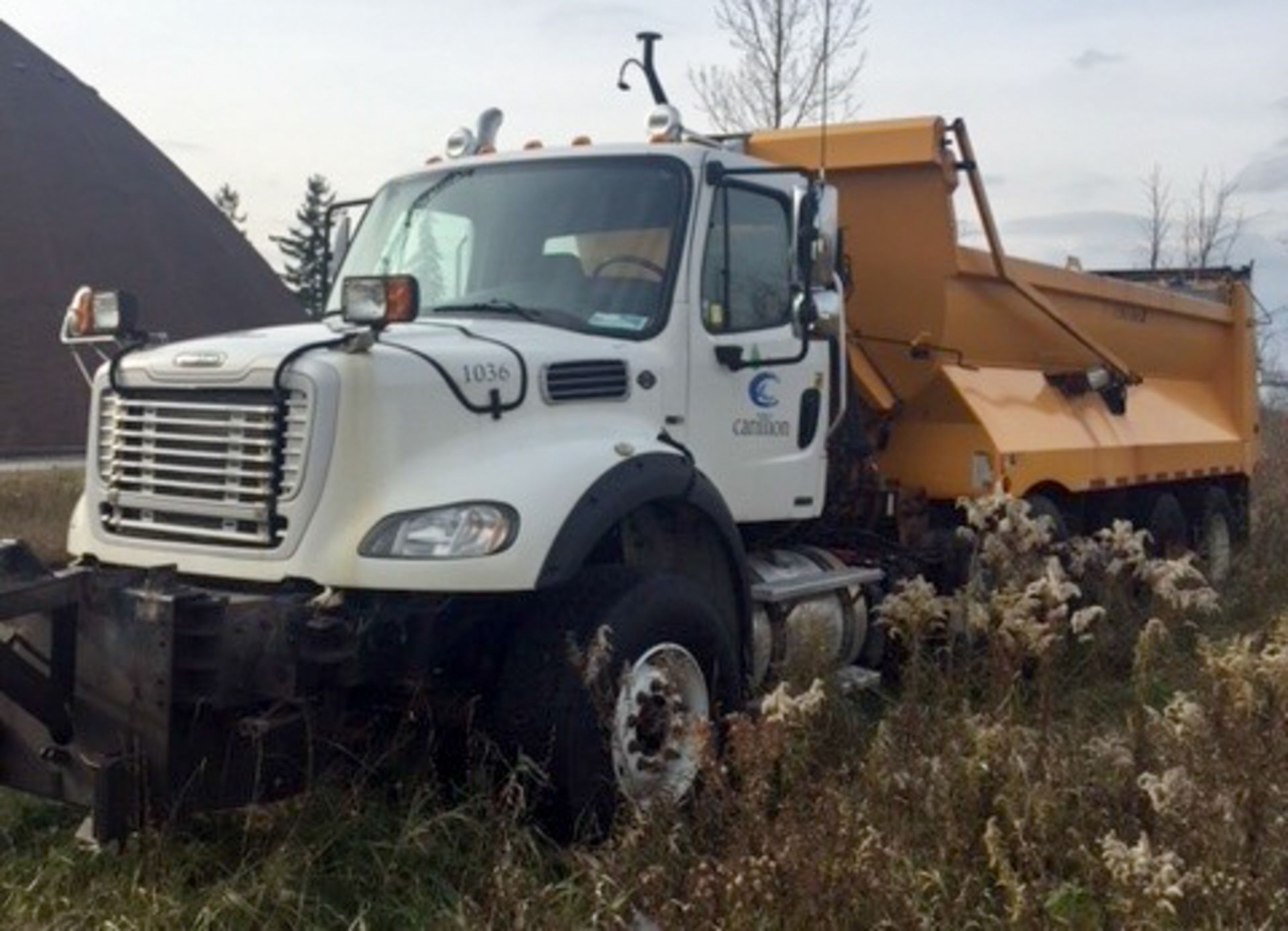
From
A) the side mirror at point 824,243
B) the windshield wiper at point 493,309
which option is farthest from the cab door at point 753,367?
the windshield wiper at point 493,309

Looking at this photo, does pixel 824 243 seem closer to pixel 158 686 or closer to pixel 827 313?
pixel 827 313

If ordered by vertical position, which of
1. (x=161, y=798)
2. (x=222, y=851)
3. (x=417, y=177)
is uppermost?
(x=417, y=177)

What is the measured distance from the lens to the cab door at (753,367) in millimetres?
6262

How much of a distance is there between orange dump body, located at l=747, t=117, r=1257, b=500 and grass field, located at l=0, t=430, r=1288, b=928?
8.29 feet

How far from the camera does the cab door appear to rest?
626cm

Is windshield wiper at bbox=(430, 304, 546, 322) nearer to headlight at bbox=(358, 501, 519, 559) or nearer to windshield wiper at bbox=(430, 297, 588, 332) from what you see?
windshield wiper at bbox=(430, 297, 588, 332)

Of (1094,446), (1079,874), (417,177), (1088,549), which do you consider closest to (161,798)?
(1079,874)

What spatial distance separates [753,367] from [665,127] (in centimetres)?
121

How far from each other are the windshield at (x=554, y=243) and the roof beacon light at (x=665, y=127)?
1.48 feet

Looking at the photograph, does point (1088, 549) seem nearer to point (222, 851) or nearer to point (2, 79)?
point (222, 851)

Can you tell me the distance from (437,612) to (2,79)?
3545 cm

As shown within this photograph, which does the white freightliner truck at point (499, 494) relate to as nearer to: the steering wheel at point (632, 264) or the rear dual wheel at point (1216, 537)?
the steering wheel at point (632, 264)

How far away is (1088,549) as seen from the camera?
7223 millimetres

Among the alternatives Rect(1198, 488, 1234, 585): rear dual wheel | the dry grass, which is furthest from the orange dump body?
the dry grass
